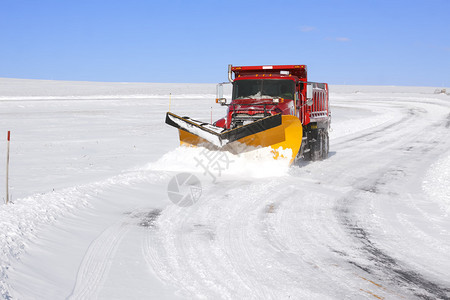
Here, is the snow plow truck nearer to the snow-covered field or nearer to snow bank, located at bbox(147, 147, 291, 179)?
snow bank, located at bbox(147, 147, 291, 179)

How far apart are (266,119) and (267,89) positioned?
1.79 metres

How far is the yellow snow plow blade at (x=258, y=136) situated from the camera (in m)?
9.60

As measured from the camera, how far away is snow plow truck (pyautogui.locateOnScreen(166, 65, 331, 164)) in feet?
32.1

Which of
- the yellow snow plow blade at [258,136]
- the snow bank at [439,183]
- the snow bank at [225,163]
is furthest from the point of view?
the snow bank at [225,163]

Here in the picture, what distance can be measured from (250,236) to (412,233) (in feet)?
6.91

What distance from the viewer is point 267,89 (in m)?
11.1

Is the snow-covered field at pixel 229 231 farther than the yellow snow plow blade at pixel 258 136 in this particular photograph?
No

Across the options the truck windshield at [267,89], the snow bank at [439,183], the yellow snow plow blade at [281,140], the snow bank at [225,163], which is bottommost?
the snow bank at [439,183]

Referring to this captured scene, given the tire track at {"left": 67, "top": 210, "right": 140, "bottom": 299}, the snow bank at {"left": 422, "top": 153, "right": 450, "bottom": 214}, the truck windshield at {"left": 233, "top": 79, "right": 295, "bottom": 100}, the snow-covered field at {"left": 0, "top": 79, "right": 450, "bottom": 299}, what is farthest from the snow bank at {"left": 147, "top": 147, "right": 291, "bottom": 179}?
the tire track at {"left": 67, "top": 210, "right": 140, "bottom": 299}

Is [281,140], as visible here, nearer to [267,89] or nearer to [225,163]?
[225,163]

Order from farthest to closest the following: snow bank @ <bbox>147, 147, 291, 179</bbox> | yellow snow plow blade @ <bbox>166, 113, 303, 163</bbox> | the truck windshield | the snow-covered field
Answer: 1. the truck windshield
2. snow bank @ <bbox>147, 147, 291, 179</bbox>
3. yellow snow plow blade @ <bbox>166, 113, 303, 163</bbox>
4. the snow-covered field

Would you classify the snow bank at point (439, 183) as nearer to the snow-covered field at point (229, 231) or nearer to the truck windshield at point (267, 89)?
the snow-covered field at point (229, 231)

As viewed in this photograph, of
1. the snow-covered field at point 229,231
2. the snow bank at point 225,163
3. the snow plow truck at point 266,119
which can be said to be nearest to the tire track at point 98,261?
the snow-covered field at point 229,231

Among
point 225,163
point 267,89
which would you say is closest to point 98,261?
point 225,163
